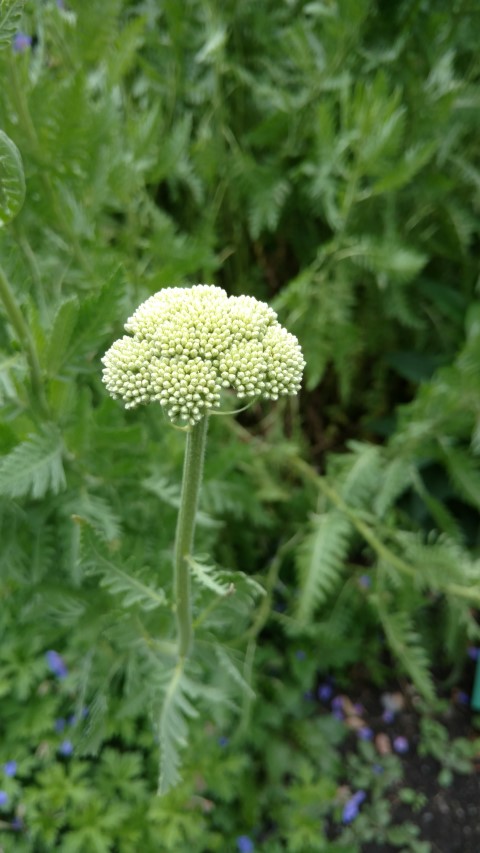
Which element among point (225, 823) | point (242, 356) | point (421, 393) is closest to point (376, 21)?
point (421, 393)

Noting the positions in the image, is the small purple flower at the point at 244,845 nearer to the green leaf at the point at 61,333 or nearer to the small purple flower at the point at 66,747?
the small purple flower at the point at 66,747

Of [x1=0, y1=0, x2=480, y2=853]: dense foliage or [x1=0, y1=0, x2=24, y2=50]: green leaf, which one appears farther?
[x1=0, y1=0, x2=480, y2=853]: dense foliage

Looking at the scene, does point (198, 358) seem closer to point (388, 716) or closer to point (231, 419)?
point (231, 419)

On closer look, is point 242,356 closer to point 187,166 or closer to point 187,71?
point 187,166

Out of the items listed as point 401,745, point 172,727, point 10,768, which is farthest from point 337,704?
point 172,727

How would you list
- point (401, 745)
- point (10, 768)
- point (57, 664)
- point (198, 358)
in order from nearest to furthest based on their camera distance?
point (198, 358) → point (10, 768) → point (57, 664) → point (401, 745)

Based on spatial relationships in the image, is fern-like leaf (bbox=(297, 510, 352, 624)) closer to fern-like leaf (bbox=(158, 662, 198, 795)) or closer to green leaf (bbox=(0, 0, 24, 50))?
fern-like leaf (bbox=(158, 662, 198, 795))

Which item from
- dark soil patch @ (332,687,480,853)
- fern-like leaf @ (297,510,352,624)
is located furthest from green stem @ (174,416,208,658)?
dark soil patch @ (332,687,480,853)

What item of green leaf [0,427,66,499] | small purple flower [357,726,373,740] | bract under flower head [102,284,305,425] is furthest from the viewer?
small purple flower [357,726,373,740]
